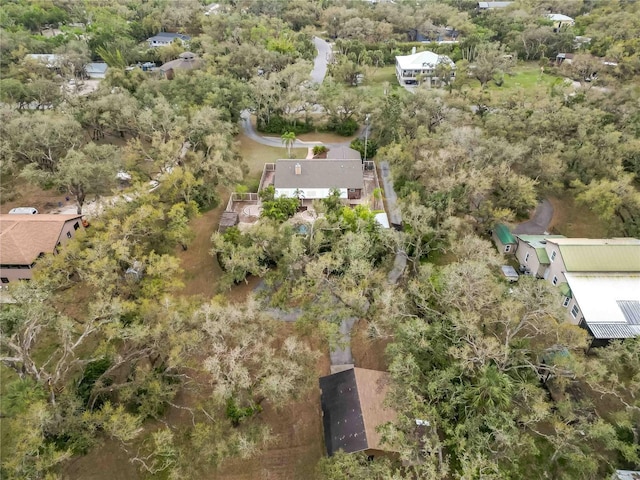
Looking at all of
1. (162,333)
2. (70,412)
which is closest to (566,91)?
(162,333)

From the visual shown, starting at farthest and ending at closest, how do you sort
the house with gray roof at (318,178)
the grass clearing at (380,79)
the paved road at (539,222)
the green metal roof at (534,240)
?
1. the grass clearing at (380,79)
2. the house with gray roof at (318,178)
3. the paved road at (539,222)
4. the green metal roof at (534,240)

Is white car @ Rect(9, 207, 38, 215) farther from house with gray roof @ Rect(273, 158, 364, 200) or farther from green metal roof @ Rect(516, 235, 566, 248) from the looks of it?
green metal roof @ Rect(516, 235, 566, 248)

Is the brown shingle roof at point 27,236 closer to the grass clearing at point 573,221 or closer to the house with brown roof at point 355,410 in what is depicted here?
the house with brown roof at point 355,410

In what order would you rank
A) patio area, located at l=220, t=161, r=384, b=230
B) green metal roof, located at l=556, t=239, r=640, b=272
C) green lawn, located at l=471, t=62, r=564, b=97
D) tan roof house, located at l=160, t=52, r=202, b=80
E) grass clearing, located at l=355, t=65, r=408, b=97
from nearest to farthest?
green metal roof, located at l=556, t=239, r=640, b=272, patio area, located at l=220, t=161, r=384, b=230, tan roof house, located at l=160, t=52, r=202, b=80, grass clearing, located at l=355, t=65, r=408, b=97, green lawn, located at l=471, t=62, r=564, b=97

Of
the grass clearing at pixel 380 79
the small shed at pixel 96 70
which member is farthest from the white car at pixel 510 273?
the small shed at pixel 96 70

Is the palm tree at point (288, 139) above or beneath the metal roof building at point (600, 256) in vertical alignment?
beneath

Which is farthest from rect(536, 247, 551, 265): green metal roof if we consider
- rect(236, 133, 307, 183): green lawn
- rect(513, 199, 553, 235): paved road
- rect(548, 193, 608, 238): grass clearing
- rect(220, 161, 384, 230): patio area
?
rect(236, 133, 307, 183): green lawn

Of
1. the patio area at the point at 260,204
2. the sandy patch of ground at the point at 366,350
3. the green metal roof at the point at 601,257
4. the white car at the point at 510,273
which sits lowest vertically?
the sandy patch of ground at the point at 366,350

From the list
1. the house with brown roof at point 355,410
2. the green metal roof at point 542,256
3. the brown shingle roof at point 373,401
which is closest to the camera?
the house with brown roof at point 355,410
